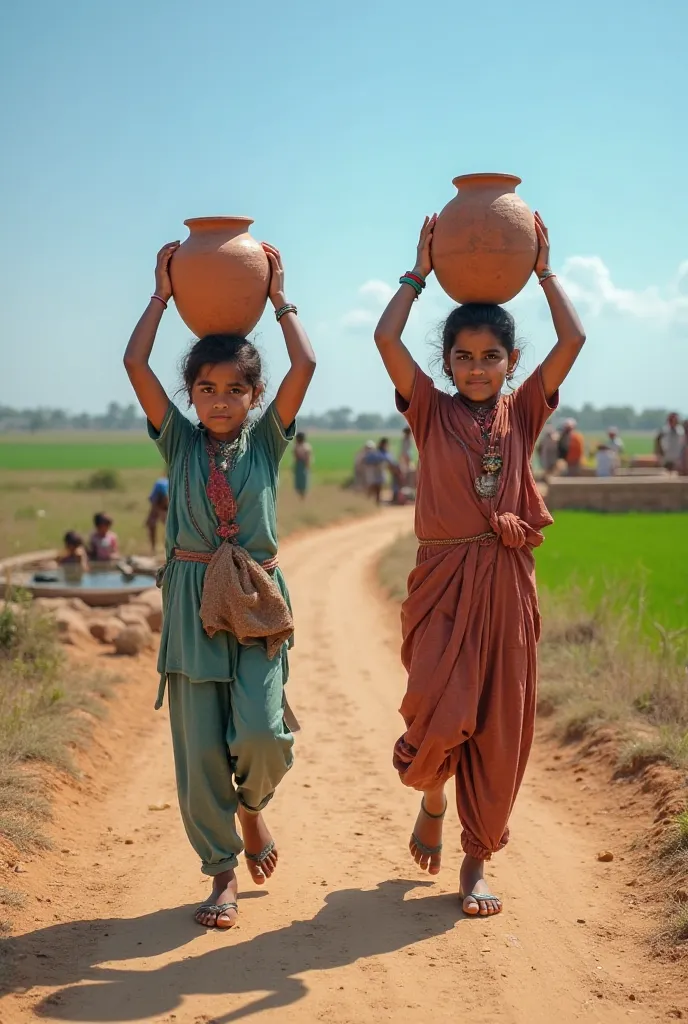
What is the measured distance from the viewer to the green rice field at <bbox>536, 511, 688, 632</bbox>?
10.3 m

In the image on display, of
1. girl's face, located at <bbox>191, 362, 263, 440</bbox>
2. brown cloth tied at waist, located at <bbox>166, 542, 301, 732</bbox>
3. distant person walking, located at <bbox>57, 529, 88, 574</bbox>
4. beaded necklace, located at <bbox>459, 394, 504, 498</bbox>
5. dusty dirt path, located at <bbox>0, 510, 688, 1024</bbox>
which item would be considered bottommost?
dusty dirt path, located at <bbox>0, 510, 688, 1024</bbox>

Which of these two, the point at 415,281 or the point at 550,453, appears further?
the point at 550,453

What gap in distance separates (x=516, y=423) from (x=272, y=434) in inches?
37.6

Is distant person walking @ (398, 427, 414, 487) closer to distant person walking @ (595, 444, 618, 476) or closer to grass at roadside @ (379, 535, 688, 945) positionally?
→ distant person walking @ (595, 444, 618, 476)

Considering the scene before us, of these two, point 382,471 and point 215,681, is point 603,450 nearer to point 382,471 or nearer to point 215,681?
point 382,471

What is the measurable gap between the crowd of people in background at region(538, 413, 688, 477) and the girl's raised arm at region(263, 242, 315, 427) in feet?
65.7

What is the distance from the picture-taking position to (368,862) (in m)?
4.88

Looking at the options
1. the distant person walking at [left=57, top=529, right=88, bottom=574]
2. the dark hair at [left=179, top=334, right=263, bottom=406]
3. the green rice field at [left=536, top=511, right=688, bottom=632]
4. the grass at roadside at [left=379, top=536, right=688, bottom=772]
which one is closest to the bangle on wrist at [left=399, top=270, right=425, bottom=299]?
the dark hair at [left=179, top=334, right=263, bottom=406]

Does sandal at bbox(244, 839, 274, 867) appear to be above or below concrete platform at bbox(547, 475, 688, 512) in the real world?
below

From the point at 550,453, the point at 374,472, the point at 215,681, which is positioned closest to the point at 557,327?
the point at 215,681

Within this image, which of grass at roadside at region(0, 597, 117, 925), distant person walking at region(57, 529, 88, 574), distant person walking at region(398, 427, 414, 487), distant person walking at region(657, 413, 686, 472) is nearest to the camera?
grass at roadside at region(0, 597, 117, 925)

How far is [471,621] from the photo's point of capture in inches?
167

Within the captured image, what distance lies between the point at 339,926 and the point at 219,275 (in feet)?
8.06

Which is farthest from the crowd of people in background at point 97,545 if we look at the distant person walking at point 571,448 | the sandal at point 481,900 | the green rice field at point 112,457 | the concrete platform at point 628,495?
the green rice field at point 112,457
